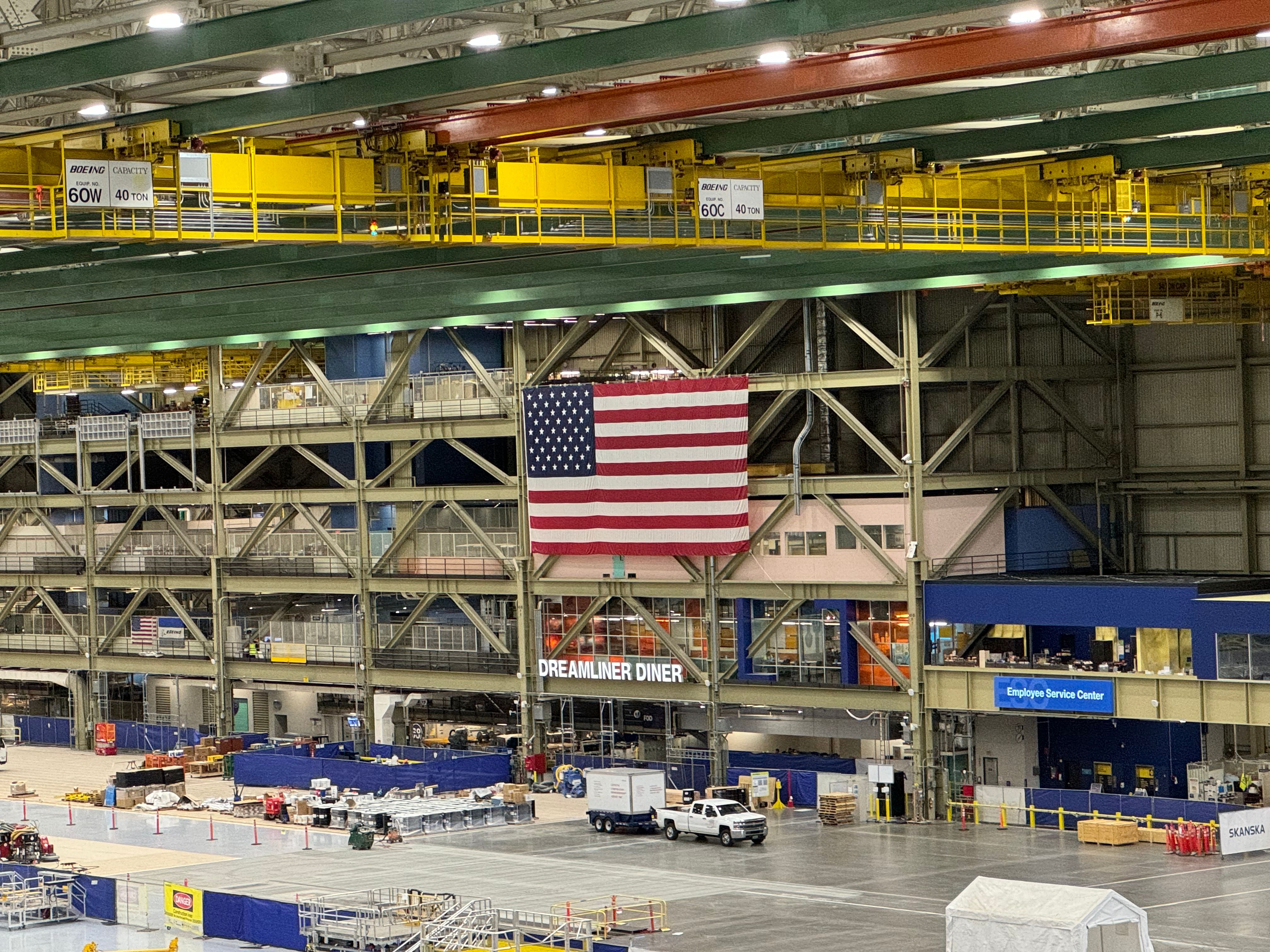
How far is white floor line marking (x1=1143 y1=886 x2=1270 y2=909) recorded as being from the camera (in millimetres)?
47125

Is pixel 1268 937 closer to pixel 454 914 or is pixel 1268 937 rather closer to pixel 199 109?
pixel 454 914

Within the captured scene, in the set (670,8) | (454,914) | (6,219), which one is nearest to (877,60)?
(670,8)

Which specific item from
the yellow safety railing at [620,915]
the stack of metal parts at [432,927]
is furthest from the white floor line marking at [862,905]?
the stack of metal parts at [432,927]

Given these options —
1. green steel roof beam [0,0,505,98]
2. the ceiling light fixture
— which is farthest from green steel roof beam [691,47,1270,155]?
the ceiling light fixture

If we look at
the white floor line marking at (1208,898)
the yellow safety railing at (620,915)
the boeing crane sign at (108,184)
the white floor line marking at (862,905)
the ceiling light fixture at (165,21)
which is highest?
the ceiling light fixture at (165,21)

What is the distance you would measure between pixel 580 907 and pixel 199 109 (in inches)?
821

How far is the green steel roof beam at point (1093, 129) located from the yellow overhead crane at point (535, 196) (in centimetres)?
55

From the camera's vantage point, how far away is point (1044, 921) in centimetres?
3625

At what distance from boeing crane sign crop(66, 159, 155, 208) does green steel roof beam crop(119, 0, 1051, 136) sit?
143cm

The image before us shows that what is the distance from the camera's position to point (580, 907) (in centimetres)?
4703

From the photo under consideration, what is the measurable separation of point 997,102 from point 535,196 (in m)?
8.92

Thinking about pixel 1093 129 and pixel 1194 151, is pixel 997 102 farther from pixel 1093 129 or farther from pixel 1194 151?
pixel 1194 151

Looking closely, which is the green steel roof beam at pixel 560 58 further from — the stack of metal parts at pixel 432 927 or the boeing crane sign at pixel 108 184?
the stack of metal parts at pixel 432 927

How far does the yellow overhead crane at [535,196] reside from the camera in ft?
116
